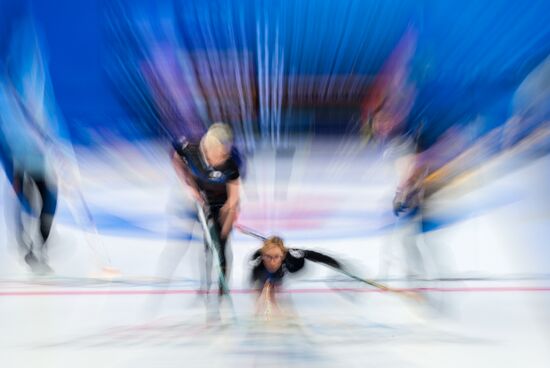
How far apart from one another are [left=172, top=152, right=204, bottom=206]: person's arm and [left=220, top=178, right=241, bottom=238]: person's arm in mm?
73

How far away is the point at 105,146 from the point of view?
5.27 feet

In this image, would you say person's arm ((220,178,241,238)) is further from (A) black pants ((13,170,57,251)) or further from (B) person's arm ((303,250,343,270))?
(A) black pants ((13,170,57,251))

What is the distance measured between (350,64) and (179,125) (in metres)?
0.52

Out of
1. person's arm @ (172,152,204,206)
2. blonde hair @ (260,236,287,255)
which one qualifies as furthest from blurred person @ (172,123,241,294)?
blonde hair @ (260,236,287,255)

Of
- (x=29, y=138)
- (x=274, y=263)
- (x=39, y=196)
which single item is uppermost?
(x=29, y=138)

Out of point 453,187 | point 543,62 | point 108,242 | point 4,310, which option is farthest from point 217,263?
point 543,62

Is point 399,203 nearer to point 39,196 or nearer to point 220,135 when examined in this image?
point 220,135

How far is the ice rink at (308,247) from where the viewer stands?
1579mm

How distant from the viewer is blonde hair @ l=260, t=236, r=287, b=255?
1615mm

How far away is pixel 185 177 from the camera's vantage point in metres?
1.61

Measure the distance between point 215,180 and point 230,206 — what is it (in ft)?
0.29

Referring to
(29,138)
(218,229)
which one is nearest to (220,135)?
(218,229)

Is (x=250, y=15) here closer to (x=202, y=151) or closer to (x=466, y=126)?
(x=202, y=151)

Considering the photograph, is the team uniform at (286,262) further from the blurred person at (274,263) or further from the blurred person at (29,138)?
the blurred person at (29,138)
